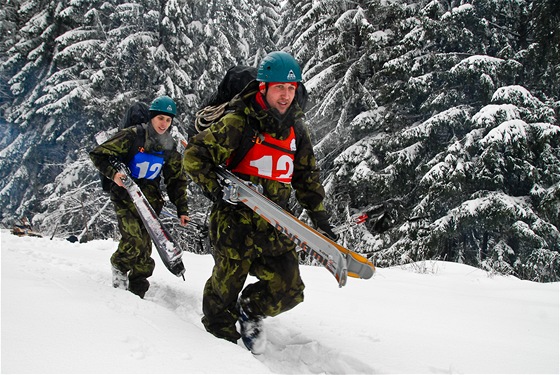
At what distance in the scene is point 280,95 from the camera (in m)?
3.13

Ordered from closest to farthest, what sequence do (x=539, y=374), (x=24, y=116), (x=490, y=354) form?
(x=539, y=374), (x=490, y=354), (x=24, y=116)

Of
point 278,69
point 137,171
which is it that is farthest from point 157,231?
point 278,69

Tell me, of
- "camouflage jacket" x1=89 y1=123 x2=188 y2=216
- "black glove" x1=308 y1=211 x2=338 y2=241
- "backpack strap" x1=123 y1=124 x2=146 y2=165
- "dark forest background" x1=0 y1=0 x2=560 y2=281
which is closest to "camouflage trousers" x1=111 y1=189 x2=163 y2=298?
"camouflage jacket" x1=89 y1=123 x2=188 y2=216

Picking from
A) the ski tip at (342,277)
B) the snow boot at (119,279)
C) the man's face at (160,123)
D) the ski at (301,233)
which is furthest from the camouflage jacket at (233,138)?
the snow boot at (119,279)

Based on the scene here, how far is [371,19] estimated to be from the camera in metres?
13.9

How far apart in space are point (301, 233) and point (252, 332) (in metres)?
1.01

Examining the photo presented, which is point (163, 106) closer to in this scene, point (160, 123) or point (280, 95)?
point (160, 123)

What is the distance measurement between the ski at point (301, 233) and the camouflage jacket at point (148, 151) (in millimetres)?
1817

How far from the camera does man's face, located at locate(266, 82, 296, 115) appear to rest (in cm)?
313

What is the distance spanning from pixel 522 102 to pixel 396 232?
4756 mm

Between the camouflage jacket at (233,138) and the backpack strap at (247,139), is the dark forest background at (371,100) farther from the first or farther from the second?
the backpack strap at (247,139)

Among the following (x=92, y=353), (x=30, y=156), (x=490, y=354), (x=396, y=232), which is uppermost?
(x=92, y=353)

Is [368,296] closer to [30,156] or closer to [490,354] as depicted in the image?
[490,354]

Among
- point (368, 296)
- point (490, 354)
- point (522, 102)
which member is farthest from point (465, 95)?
point (490, 354)
